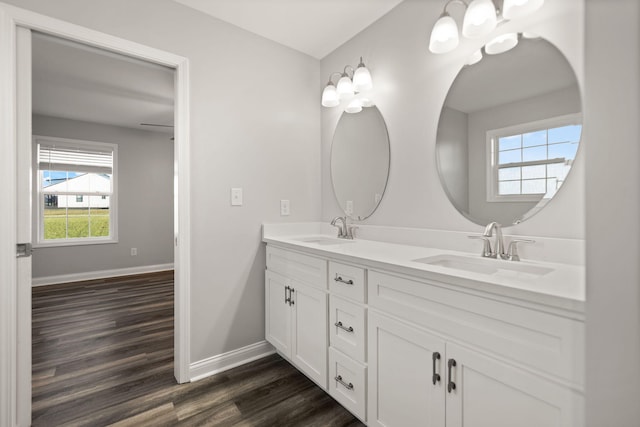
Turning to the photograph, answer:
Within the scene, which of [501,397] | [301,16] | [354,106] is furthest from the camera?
[354,106]

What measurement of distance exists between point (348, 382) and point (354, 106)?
1.80 meters

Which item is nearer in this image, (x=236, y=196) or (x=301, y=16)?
(x=301, y=16)

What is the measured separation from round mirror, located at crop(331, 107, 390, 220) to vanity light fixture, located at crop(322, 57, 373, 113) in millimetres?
60

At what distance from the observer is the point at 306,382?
1.88m

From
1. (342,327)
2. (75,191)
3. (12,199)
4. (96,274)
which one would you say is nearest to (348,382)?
(342,327)

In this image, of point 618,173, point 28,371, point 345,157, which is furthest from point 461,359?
point 28,371

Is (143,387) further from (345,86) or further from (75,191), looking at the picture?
(75,191)

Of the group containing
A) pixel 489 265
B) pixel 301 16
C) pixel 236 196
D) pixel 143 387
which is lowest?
pixel 143 387

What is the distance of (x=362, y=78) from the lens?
2023 millimetres

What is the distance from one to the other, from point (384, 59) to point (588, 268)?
6.16ft

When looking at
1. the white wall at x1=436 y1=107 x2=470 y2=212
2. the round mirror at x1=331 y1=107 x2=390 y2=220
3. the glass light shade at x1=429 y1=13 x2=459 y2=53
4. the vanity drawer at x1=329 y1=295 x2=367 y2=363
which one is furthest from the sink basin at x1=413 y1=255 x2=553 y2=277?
the glass light shade at x1=429 y1=13 x2=459 y2=53

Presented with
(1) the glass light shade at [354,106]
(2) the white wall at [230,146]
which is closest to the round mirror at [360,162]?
(1) the glass light shade at [354,106]

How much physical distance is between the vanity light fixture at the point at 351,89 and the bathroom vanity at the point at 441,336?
42.2 inches

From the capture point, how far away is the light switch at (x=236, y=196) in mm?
2104
